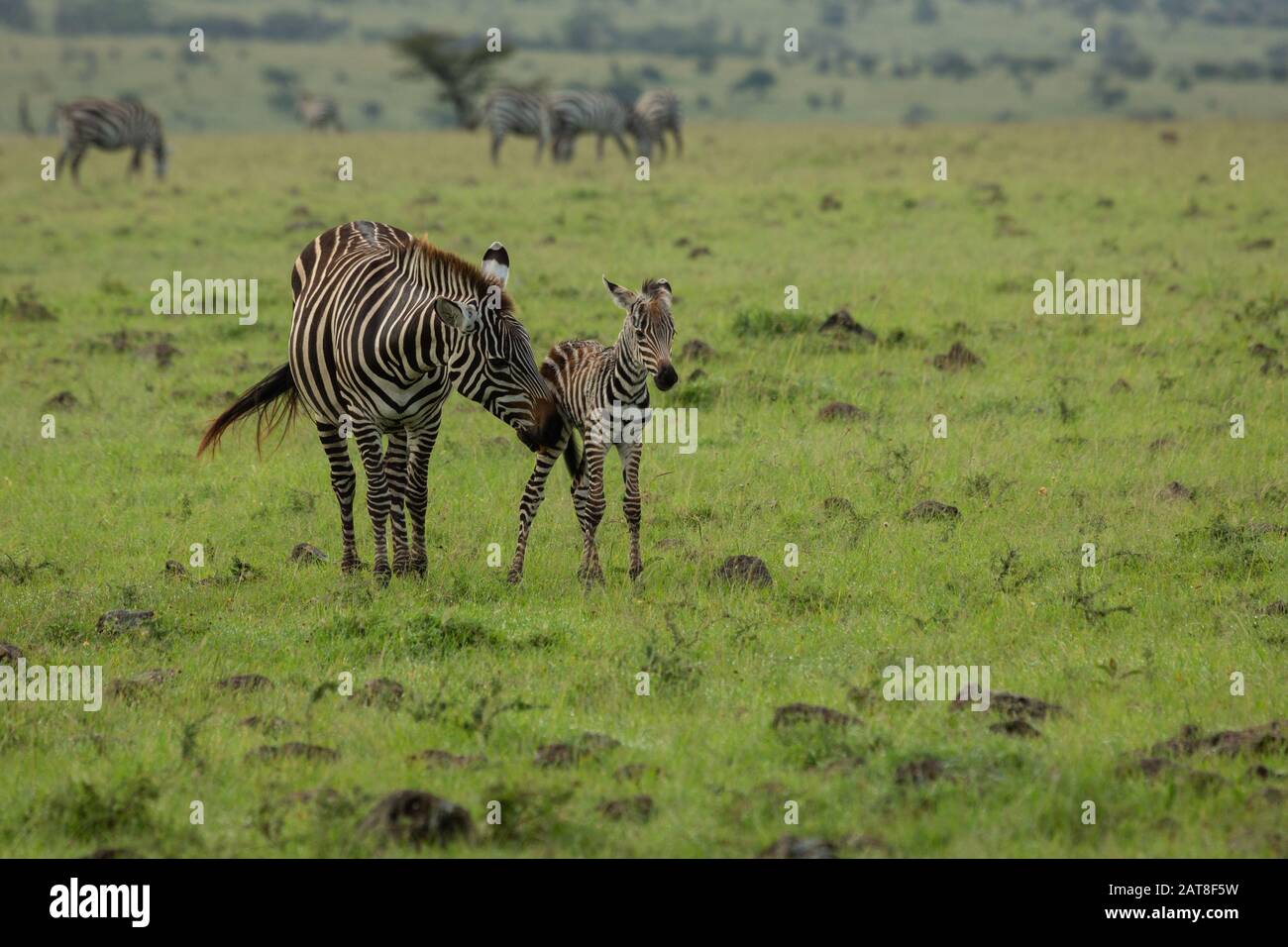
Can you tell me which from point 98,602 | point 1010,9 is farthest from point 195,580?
point 1010,9

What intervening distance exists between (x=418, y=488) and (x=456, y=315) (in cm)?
145

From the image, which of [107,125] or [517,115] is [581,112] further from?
[107,125]

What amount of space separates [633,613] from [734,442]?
3937mm

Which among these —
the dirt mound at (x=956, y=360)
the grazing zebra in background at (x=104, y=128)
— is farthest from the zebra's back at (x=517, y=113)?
the dirt mound at (x=956, y=360)

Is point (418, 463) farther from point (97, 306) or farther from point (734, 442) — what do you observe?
point (97, 306)

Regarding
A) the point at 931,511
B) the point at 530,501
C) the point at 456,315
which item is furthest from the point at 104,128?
the point at 931,511

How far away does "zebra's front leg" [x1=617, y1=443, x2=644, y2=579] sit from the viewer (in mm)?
9789

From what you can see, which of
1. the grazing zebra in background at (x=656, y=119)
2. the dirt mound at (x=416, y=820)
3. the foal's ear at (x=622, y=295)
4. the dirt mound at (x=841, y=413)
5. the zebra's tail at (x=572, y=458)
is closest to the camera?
the dirt mound at (x=416, y=820)

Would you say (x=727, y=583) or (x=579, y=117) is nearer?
(x=727, y=583)

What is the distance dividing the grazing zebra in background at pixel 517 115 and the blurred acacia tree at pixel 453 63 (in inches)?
508

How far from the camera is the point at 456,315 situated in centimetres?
905

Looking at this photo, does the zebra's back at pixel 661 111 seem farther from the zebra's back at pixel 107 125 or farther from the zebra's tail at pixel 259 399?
the zebra's tail at pixel 259 399

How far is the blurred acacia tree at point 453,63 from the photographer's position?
49.6 m

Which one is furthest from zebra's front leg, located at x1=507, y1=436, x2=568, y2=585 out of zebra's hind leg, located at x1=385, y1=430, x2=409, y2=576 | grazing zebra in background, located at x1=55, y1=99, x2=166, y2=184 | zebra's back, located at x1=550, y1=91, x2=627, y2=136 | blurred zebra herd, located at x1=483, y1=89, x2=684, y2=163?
zebra's back, located at x1=550, y1=91, x2=627, y2=136
